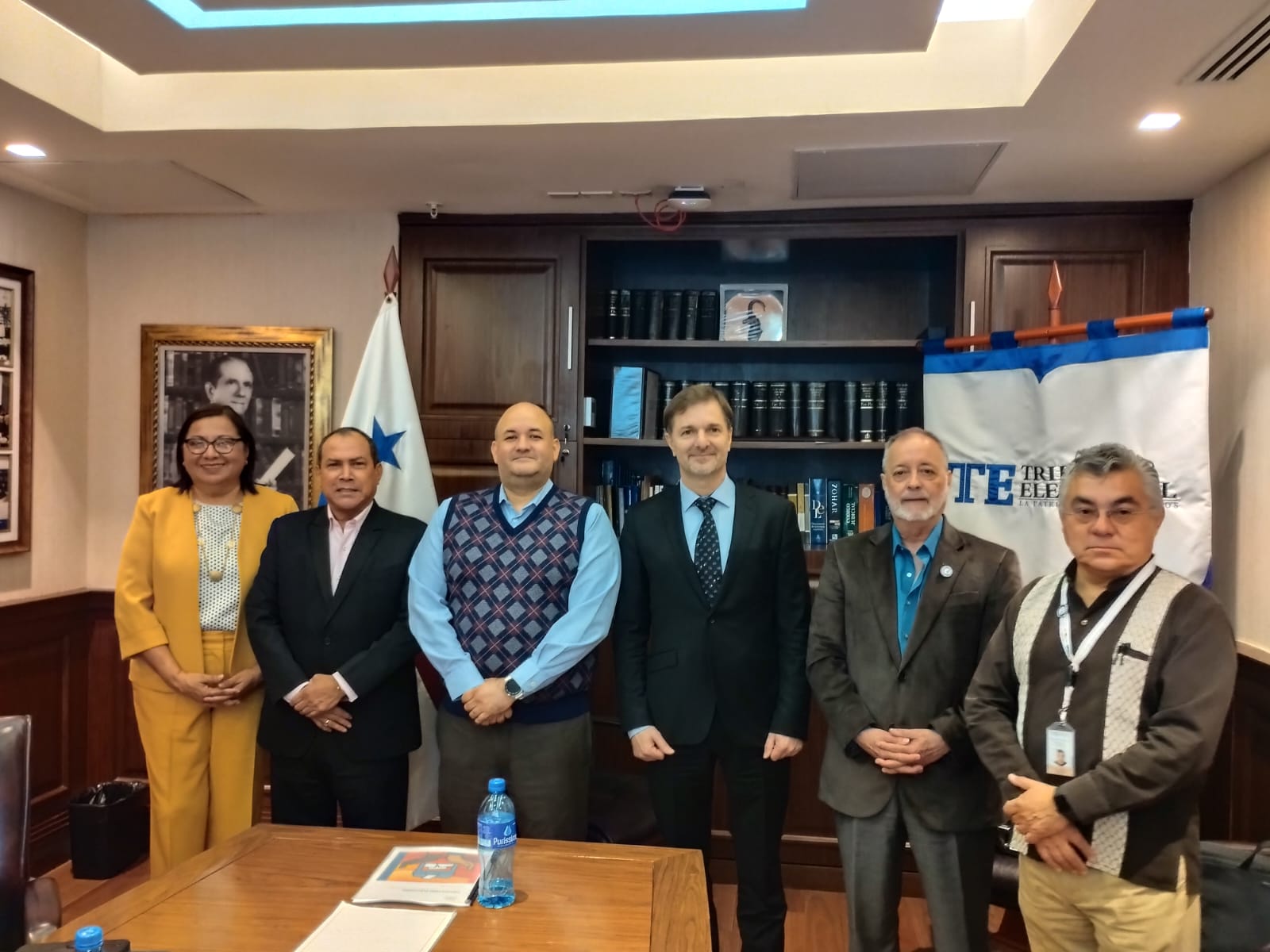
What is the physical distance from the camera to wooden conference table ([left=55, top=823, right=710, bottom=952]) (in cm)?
135

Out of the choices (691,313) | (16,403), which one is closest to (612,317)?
(691,313)

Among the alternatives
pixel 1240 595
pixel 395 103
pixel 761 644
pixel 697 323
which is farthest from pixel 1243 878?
pixel 395 103

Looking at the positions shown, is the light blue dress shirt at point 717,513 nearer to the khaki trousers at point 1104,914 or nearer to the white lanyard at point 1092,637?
the white lanyard at point 1092,637

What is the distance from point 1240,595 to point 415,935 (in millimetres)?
2577

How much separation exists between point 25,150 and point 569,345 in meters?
1.81

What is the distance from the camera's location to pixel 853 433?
133 inches

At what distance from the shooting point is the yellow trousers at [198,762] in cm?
251

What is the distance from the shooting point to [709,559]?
2221mm

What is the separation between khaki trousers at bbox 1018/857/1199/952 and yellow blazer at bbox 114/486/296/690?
210cm

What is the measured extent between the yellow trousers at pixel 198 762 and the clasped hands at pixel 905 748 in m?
1.71

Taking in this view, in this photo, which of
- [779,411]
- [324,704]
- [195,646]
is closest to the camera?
[324,704]

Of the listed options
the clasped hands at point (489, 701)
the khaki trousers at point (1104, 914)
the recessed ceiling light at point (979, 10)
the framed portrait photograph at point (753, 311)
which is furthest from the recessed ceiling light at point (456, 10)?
the khaki trousers at point (1104, 914)

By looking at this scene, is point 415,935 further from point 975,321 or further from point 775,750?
point 975,321

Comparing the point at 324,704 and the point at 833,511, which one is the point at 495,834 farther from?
the point at 833,511
